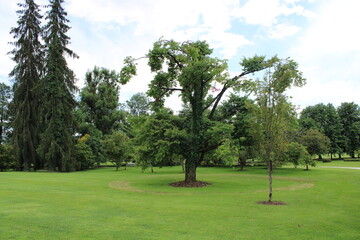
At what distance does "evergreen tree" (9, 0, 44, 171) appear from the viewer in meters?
40.8

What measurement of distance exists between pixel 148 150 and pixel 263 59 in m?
12.9

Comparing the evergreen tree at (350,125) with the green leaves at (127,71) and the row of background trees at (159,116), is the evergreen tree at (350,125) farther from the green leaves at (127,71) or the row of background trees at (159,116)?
the green leaves at (127,71)

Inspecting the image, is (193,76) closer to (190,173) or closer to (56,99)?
(190,173)

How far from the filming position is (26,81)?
137ft

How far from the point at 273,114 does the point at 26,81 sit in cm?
4031

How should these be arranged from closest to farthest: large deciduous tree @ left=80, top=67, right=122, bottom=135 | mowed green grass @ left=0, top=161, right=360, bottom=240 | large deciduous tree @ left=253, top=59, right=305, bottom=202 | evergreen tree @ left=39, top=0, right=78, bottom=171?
mowed green grass @ left=0, top=161, right=360, bottom=240 < large deciduous tree @ left=253, top=59, right=305, bottom=202 < evergreen tree @ left=39, top=0, right=78, bottom=171 < large deciduous tree @ left=80, top=67, right=122, bottom=135

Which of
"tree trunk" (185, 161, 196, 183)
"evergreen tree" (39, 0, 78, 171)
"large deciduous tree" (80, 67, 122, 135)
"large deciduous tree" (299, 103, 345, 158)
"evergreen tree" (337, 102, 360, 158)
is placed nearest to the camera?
"tree trunk" (185, 161, 196, 183)

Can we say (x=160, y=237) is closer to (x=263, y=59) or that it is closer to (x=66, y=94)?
(x=263, y=59)

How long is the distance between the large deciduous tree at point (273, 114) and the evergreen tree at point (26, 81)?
37449mm

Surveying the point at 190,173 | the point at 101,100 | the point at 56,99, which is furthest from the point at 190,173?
the point at 101,100

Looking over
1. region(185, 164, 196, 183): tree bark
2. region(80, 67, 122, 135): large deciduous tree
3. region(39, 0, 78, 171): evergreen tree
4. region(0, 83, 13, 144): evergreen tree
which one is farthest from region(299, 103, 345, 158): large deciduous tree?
region(0, 83, 13, 144): evergreen tree

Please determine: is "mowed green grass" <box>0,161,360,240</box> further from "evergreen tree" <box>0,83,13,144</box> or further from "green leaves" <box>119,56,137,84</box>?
"evergreen tree" <box>0,83,13,144</box>

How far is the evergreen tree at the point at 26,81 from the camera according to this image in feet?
134

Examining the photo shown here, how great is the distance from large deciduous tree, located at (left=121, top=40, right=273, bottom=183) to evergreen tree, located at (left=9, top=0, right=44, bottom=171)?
2501 centimetres
